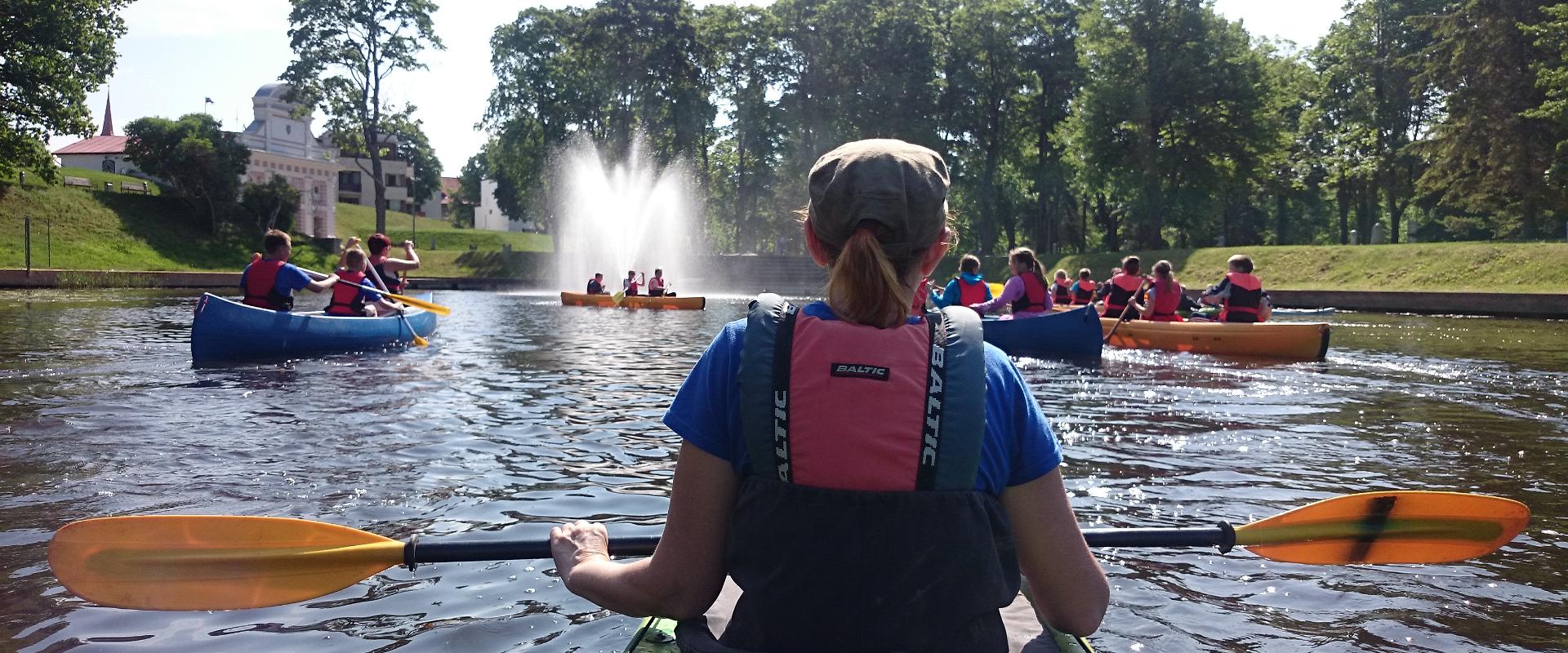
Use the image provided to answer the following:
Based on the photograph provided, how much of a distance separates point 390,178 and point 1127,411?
88155 mm

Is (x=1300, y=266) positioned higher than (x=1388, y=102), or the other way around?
(x=1388, y=102)

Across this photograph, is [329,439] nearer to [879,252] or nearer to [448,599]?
[448,599]

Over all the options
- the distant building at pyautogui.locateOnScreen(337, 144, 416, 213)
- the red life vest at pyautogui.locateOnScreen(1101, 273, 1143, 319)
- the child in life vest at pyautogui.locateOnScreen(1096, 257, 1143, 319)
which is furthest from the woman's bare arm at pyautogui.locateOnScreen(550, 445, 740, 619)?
the distant building at pyautogui.locateOnScreen(337, 144, 416, 213)

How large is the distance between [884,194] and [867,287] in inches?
7.8

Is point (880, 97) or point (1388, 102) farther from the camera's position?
point (880, 97)

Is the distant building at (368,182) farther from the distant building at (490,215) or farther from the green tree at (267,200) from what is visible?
the green tree at (267,200)

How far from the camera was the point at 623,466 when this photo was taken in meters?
7.77

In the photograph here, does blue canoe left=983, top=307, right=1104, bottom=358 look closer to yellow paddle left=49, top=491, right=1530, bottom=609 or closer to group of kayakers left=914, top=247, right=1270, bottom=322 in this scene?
group of kayakers left=914, top=247, right=1270, bottom=322

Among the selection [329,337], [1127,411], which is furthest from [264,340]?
[1127,411]

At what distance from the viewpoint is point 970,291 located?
53.7 feet

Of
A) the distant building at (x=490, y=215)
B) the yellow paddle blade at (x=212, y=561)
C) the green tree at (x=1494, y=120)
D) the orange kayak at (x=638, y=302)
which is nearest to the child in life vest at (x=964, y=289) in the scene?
the yellow paddle blade at (x=212, y=561)

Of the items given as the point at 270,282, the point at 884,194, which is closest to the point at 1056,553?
the point at 884,194

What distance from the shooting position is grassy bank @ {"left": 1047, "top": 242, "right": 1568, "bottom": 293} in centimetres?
3125

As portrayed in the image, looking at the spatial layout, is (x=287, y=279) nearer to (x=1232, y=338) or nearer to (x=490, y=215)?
(x=1232, y=338)
